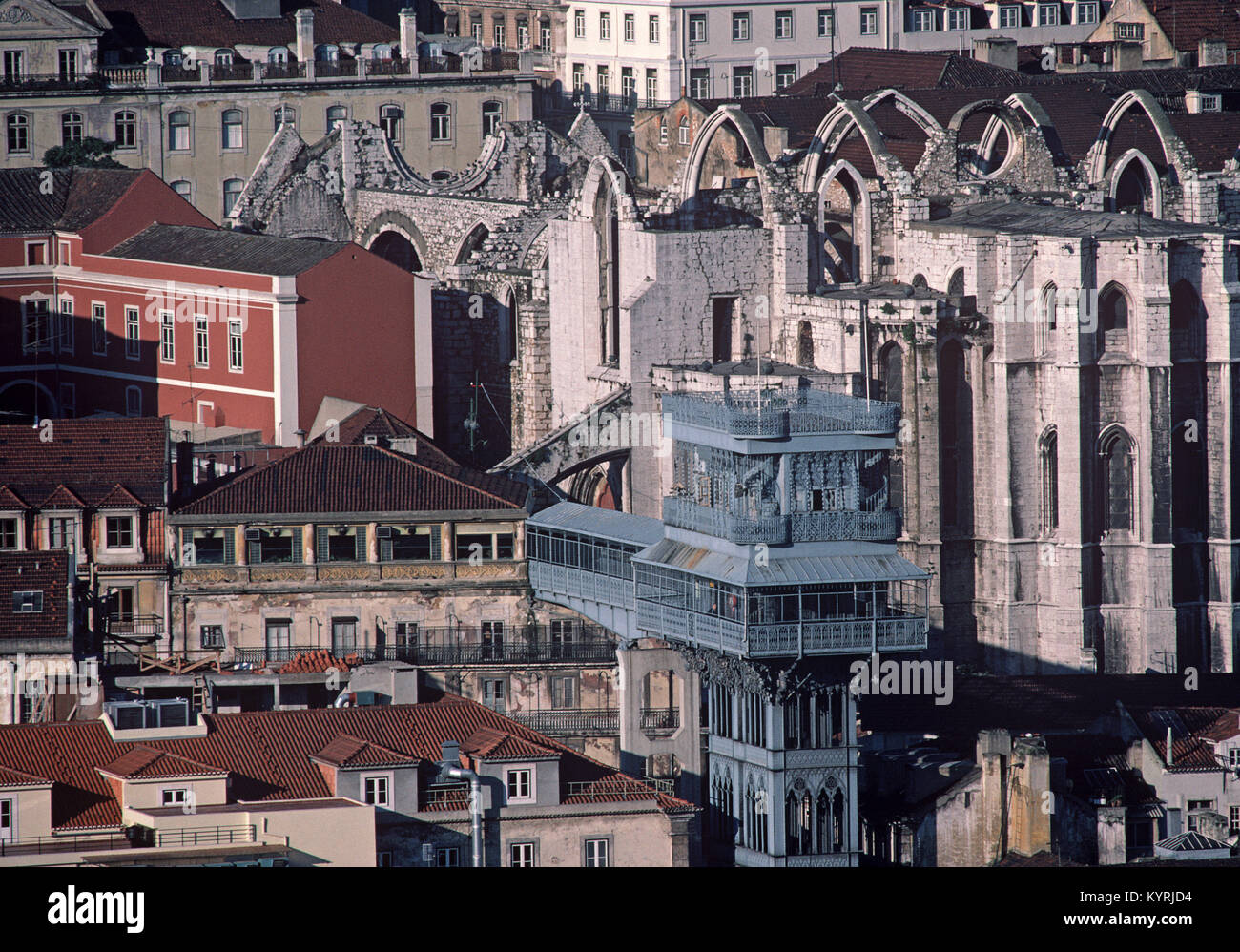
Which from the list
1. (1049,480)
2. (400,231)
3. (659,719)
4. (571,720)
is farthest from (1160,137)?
(571,720)

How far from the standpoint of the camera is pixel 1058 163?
248 feet

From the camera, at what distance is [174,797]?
48.6 meters

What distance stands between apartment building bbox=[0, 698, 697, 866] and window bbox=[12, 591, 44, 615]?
6.80 m

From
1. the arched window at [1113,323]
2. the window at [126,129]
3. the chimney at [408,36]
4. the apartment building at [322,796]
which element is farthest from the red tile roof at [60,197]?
the apartment building at [322,796]

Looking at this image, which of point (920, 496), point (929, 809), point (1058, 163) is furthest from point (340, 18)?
point (929, 809)

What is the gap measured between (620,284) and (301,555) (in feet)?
42.2

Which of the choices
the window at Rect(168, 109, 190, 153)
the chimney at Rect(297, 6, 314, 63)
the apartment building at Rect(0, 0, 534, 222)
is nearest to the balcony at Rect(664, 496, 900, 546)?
the apartment building at Rect(0, 0, 534, 222)

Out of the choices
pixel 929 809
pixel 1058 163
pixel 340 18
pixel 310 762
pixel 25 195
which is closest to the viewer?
pixel 310 762

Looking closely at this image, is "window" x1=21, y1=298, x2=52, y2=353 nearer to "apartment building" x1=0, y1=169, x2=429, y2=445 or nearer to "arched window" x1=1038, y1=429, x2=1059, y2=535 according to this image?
"apartment building" x1=0, y1=169, x2=429, y2=445

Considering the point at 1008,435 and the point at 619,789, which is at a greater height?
the point at 1008,435

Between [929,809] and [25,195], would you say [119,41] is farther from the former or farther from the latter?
[929,809]

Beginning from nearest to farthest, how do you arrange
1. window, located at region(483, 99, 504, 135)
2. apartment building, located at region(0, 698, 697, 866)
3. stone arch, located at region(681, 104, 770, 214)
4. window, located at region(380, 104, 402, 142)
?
apartment building, located at region(0, 698, 697, 866) < stone arch, located at region(681, 104, 770, 214) < window, located at region(380, 104, 402, 142) < window, located at region(483, 99, 504, 135)

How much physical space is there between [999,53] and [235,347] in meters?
46.2

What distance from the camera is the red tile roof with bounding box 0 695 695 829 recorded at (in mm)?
49031
